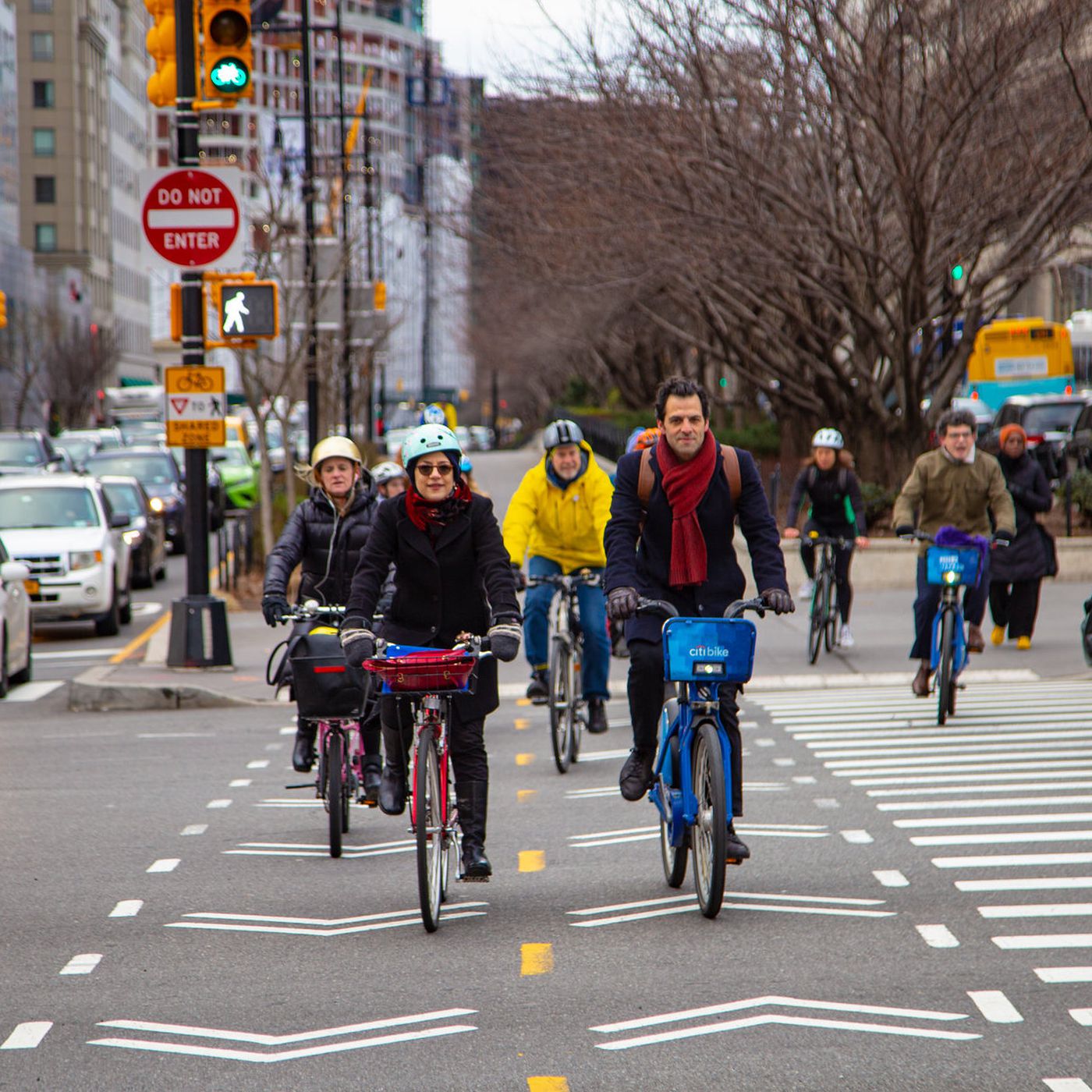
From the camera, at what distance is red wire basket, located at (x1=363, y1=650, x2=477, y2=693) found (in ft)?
22.9

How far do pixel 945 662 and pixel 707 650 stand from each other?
555cm

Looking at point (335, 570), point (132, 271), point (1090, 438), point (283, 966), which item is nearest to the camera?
→ point (283, 966)

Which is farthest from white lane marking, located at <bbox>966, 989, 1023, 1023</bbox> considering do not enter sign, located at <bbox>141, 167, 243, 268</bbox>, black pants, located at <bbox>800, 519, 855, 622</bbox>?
do not enter sign, located at <bbox>141, 167, 243, 268</bbox>

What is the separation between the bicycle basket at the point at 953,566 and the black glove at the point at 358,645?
616 centimetres

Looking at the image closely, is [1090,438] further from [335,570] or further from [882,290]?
[335,570]

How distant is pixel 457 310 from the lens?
9169cm

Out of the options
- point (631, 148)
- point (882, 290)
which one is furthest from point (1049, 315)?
point (631, 148)

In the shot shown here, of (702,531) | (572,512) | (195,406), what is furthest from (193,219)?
(702,531)

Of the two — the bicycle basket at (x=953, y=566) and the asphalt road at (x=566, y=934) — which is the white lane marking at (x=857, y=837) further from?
the bicycle basket at (x=953, y=566)

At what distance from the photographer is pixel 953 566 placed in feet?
41.1

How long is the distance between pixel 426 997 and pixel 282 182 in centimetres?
2765

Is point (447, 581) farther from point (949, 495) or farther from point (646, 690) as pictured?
point (949, 495)

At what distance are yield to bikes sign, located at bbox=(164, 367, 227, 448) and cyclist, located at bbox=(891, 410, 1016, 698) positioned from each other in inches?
229

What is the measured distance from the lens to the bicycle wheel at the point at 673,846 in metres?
7.45
